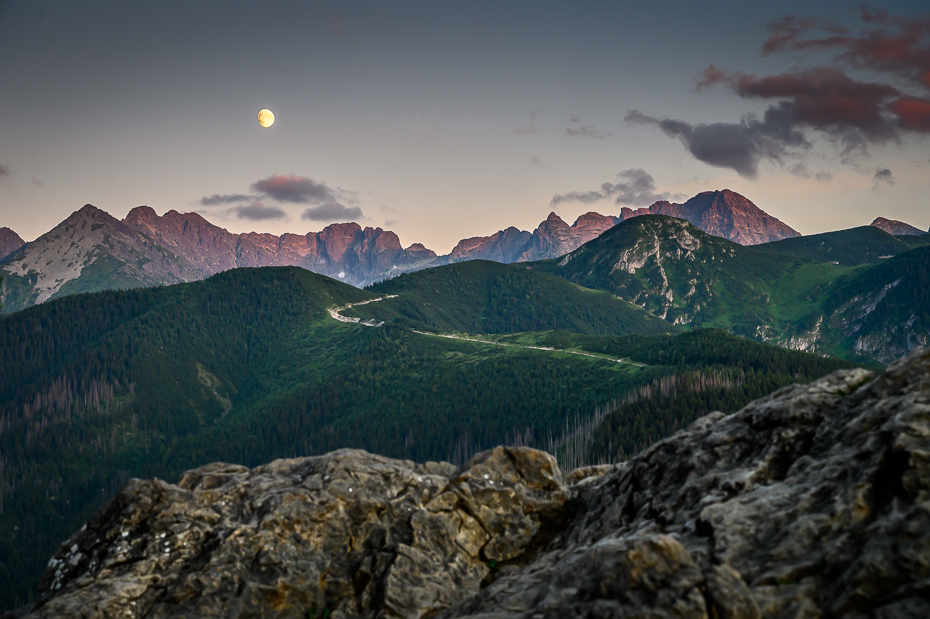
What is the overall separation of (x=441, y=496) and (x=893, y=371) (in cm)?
2494

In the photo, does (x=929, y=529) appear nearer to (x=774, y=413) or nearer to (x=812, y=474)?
(x=812, y=474)

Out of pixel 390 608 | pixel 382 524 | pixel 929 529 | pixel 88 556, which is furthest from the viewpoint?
pixel 382 524

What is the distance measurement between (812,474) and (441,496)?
20.3 meters

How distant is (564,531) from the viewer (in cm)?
3225

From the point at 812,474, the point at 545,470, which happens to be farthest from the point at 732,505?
the point at 545,470

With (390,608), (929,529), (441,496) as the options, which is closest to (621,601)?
(929,529)

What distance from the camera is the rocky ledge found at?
1711cm

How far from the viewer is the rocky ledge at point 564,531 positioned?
56.1ft

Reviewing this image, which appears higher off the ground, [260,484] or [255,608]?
[260,484]

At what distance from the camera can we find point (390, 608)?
2700 cm

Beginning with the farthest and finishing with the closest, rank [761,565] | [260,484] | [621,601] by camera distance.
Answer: [260,484]
[761,565]
[621,601]

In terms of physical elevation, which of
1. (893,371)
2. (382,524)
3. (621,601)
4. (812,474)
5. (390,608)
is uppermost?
(893,371)

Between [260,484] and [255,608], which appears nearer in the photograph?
[255,608]

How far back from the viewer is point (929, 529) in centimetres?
1588
